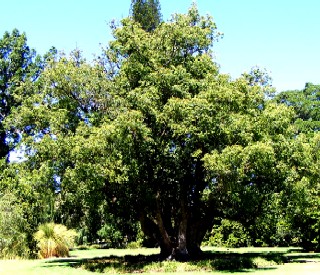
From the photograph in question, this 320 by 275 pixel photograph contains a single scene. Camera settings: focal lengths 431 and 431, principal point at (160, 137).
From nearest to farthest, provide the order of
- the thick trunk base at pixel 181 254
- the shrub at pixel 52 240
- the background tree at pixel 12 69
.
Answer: the thick trunk base at pixel 181 254
the shrub at pixel 52 240
the background tree at pixel 12 69

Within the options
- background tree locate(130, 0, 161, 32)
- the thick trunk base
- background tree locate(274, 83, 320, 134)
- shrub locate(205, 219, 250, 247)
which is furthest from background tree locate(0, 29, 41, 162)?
background tree locate(274, 83, 320, 134)

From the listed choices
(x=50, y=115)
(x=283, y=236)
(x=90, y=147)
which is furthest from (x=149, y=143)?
(x=283, y=236)

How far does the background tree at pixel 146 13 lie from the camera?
117 feet

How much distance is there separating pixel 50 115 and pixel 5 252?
32.5ft

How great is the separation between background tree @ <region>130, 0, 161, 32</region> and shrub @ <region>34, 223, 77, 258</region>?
57.5 ft

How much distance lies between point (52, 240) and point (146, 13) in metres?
20.3

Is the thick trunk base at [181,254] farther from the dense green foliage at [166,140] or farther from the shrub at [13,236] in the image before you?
the shrub at [13,236]

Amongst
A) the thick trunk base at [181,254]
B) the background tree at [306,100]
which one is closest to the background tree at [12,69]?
the thick trunk base at [181,254]

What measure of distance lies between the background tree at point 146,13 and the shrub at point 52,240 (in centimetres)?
1752

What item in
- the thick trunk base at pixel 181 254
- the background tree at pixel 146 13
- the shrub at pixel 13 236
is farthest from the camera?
the background tree at pixel 146 13

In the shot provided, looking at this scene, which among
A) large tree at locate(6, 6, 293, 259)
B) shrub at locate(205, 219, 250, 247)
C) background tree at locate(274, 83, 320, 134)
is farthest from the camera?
background tree at locate(274, 83, 320, 134)

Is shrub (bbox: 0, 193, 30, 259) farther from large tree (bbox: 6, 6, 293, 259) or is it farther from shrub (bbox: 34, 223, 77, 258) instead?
large tree (bbox: 6, 6, 293, 259)

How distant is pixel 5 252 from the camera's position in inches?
1019

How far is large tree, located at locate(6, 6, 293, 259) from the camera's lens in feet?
58.5
